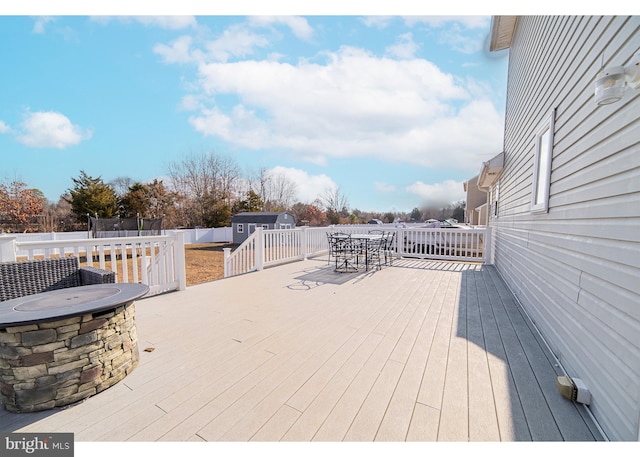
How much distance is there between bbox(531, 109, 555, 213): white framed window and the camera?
270cm

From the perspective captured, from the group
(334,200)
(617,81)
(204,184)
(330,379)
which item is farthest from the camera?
(334,200)

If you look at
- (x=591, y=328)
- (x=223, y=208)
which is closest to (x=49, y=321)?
(x=591, y=328)

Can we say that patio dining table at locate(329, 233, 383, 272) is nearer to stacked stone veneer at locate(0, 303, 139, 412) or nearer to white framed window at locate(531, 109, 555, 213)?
white framed window at locate(531, 109, 555, 213)

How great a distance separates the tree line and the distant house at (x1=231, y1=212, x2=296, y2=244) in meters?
4.39

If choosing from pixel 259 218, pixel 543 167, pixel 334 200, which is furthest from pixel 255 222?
pixel 334 200

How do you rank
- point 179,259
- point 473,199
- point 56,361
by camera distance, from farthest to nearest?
1. point 473,199
2. point 179,259
3. point 56,361

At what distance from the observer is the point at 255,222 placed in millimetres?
17672

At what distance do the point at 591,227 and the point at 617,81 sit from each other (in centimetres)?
90

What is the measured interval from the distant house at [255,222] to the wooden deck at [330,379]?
1385 centimetres

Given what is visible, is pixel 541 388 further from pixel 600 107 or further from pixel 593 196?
pixel 600 107

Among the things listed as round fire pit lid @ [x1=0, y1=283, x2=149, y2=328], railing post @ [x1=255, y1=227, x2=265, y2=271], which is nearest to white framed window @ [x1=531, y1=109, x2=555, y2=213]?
round fire pit lid @ [x1=0, y1=283, x2=149, y2=328]

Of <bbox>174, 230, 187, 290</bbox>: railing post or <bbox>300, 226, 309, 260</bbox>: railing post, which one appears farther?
<bbox>300, 226, 309, 260</bbox>: railing post

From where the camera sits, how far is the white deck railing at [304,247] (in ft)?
19.3

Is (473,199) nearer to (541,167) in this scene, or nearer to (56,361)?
(541,167)
